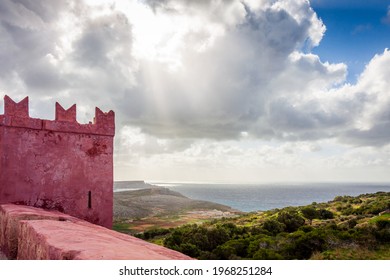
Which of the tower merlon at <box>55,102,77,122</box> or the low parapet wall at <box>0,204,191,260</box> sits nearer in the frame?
the low parapet wall at <box>0,204,191,260</box>

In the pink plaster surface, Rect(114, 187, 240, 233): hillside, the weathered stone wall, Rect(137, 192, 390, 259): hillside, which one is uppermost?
the weathered stone wall

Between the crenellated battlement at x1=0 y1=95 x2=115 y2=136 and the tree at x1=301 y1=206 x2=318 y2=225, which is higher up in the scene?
the crenellated battlement at x1=0 y1=95 x2=115 y2=136

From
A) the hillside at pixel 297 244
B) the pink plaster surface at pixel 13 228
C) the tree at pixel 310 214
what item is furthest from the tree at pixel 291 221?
the pink plaster surface at pixel 13 228

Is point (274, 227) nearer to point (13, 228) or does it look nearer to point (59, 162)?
point (59, 162)

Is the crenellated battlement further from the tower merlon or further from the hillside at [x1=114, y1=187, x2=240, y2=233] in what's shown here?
the hillside at [x1=114, y1=187, x2=240, y2=233]

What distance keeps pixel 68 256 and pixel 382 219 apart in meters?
21.2

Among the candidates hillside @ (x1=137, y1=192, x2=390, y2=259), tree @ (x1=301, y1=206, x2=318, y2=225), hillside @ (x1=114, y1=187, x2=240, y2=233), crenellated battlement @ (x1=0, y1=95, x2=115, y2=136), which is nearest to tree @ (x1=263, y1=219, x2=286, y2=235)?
hillside @ (x1=137, y1=192, x2=390, y2=259)

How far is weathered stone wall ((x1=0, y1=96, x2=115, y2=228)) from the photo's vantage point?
30.4 ft

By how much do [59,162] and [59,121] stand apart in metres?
1.40

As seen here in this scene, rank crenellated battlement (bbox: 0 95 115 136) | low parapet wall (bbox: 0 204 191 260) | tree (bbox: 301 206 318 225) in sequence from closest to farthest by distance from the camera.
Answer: low parapet wall (bbox: 0 204 191 260) < crenellated battlement (bbox: 0 95 115 136) < tree (bbox: 301 206 318 225)

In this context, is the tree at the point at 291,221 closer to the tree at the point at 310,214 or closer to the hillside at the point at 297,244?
the hillside at the point at 297,244

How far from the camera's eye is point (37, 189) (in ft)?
31.7

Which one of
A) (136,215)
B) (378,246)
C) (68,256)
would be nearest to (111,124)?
(68,256)
